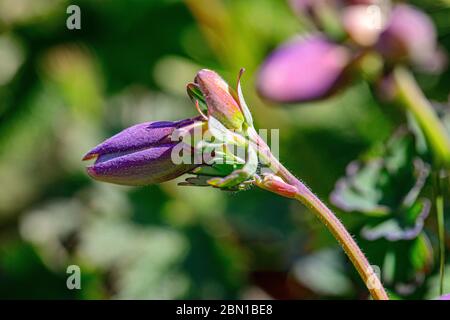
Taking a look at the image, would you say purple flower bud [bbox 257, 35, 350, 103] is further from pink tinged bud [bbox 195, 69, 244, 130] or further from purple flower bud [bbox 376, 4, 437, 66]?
pink tinged bud [bbox 195, 69, 244, 130]

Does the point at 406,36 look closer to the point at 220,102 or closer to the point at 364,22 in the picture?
the point at 364,22

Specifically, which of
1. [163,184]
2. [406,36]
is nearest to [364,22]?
[406,36]

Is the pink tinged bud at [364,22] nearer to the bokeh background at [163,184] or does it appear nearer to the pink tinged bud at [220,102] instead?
the bokeh background at [163,184]

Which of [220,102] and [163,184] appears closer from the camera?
[220,102]

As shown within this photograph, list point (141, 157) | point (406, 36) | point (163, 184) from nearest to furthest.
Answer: point (141, 157), point (406, 36), point (163, 184)

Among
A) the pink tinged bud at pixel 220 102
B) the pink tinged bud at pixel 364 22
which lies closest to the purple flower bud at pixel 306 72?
the pink tinged bud at pixel 364 22

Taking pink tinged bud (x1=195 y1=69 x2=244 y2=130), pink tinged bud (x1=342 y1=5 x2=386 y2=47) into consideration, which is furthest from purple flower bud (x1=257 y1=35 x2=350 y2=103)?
pink tinged bud (x1=195 y1=69 x2=244 y2=130)

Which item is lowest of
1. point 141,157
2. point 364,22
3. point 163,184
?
point 141,157

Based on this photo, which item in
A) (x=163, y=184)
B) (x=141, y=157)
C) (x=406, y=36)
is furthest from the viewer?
(x=163, y=184)
